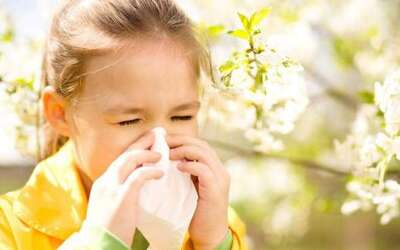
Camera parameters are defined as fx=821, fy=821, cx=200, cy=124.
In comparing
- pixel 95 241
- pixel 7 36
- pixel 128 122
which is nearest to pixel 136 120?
pixel 128 122

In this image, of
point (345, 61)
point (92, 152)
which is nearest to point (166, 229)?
point (92, 152)

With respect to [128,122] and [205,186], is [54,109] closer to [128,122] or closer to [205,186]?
[128,122]

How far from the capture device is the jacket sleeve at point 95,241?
132cm

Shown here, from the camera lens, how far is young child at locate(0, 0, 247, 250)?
1.37 meters

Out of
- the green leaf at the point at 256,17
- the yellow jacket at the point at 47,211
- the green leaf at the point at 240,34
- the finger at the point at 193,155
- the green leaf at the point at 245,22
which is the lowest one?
the yellow jacket at the point at 47,211

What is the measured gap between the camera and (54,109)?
5.32 ft

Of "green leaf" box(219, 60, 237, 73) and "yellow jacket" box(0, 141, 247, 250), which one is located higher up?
"green leaf" box(219, 60, 237, 73)

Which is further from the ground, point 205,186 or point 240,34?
point 240,34

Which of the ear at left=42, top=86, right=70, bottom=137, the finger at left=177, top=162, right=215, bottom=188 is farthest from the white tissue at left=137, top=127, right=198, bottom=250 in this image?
the ear at left=42, top=86, right=70, bottom=137

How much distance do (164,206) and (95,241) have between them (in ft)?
0.49

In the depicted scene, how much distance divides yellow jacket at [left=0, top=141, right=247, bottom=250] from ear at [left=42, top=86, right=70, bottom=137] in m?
0.07

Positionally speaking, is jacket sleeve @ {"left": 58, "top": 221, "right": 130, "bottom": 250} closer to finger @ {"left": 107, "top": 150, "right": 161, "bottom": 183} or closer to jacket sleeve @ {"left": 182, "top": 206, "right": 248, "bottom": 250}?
finger @ {"left": 107, "top": 150, "right": 161, "bottom": 183}

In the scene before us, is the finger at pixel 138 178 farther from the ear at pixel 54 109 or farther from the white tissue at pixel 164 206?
the ear at pixel 54 109

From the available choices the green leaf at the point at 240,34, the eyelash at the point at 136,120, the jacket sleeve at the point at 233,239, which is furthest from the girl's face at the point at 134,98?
the jacket sleeve at the point at 233,239
